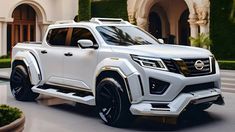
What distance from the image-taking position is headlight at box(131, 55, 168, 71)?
561 centimetres

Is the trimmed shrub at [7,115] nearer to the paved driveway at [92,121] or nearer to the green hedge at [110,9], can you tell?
the paved driveway at [92,121]

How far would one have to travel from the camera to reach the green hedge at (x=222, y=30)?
16.0 meters

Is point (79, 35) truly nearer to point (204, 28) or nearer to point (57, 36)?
point (57, 36)

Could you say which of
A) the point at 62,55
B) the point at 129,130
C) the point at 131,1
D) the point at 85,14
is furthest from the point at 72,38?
the point at 85,14

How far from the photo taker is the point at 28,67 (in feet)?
26.9

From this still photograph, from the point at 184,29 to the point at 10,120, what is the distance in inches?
787

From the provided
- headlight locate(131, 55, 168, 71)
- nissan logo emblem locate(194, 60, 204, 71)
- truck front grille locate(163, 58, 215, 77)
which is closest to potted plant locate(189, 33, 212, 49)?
truck front grille locate(163, 58, 215, 77)

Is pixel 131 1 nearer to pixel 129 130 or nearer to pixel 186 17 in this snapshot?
pixel 186 17

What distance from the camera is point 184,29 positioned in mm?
22750

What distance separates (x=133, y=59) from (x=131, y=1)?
15.1m

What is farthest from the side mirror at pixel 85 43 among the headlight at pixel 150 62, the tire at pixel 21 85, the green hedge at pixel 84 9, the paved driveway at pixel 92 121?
the green hedge at pixel 84 9

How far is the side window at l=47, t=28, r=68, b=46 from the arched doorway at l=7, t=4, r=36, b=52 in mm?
18282

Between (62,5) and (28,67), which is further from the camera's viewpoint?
(62,5)

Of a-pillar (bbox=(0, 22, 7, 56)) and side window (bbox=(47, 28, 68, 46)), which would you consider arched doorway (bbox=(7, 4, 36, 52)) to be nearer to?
a-pillar (bbox=(0, 22, 7, 56))
